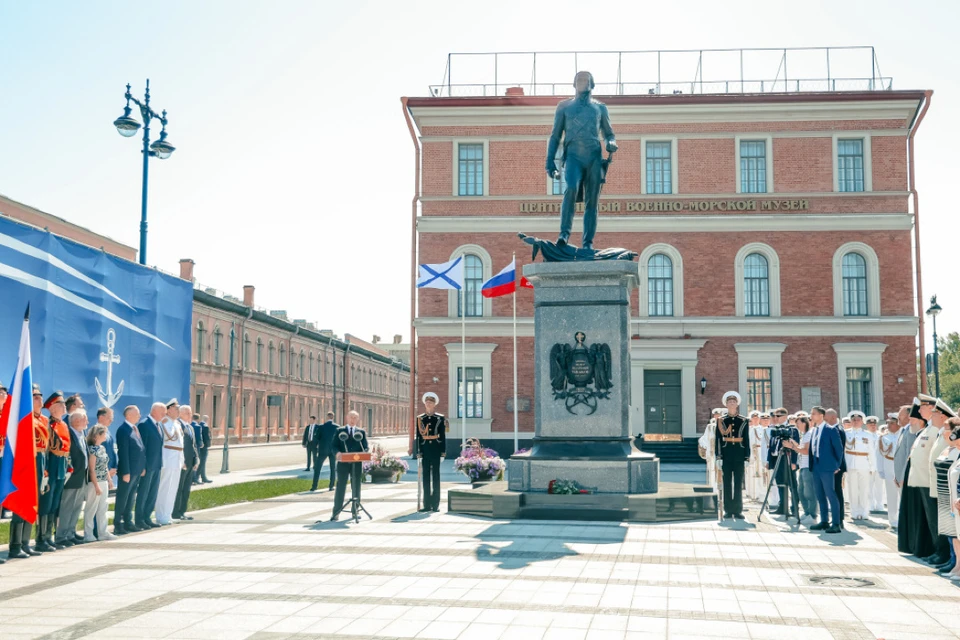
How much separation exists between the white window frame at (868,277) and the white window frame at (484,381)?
41.8 ft

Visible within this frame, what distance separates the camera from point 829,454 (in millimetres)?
13281

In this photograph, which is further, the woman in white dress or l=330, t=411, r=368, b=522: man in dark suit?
l=330, t=411, r=368, b=522: man in dark suit

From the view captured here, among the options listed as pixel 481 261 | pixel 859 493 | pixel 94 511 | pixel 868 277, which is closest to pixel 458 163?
pixel 481 261

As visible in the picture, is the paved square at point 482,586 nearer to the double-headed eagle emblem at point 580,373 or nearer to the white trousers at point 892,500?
the white trousers at point 892,500

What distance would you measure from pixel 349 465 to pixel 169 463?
2.70m

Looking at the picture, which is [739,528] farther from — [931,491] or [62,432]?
[62,432]

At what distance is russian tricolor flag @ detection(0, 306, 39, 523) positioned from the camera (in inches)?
360

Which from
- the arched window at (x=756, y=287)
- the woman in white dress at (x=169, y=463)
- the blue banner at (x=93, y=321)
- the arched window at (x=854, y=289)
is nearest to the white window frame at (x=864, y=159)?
the arched window at (x=854, y=289)

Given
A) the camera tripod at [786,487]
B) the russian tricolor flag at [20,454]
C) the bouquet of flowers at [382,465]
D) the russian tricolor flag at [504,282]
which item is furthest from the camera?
the russian tricolor flag at [504,282]

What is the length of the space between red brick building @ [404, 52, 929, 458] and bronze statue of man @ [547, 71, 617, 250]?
61.6ft

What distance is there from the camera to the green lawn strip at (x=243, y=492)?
1671 centimetres

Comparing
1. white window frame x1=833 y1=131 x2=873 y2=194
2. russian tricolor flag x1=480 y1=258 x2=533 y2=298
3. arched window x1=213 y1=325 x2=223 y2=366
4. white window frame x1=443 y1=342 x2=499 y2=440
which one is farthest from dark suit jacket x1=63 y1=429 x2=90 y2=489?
arched window x1=213 y1=325 x2=223 y2=366

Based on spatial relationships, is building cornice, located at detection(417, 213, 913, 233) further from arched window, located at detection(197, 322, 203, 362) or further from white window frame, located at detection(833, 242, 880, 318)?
arched window, located at detection(197, 322, 203, 362)

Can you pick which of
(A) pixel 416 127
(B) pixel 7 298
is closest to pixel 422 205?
(A) pixel 416 127
